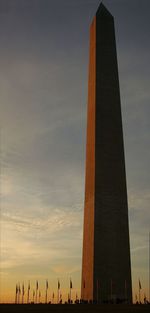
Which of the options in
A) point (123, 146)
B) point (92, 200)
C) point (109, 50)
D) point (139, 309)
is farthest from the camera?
point (109, 50)

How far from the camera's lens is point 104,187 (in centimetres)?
4841

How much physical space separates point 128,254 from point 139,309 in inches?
613

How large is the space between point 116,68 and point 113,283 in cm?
2458

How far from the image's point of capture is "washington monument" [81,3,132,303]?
4550 centimetres

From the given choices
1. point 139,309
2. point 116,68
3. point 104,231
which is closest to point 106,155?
point 104,231

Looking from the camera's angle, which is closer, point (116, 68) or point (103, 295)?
point (103, 295)

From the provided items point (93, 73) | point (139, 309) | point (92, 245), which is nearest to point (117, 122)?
point (93, 73)

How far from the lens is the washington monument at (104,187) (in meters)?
45.5

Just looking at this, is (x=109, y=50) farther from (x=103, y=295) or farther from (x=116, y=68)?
(x=103, y=295)

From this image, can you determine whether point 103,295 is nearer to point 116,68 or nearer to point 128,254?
point 128,254

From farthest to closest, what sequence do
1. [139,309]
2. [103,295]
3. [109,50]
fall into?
[109,50]
[103,295]
[139,309]

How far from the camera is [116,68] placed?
179ft

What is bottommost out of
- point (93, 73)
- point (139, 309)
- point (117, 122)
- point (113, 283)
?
point (139, 309)

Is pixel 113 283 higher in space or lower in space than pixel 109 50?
lower
